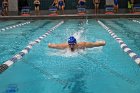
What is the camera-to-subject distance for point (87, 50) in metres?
8.50

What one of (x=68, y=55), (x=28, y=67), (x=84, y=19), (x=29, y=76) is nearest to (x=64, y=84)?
(x=29, y=76)

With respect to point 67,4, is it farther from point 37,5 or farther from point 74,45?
point 74,45

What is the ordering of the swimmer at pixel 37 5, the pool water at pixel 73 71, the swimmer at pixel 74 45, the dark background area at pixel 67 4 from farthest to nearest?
the dark background area at pixel 67 4
the swimmer at pixel 37 5
the swimmer at pixel 74 45
the pool water at pixel 73 71

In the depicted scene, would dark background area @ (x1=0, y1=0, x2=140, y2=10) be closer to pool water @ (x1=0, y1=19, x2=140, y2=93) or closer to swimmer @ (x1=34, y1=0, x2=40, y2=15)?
swimmer @ (x1=34, y1=0, x2=40, y2=15)

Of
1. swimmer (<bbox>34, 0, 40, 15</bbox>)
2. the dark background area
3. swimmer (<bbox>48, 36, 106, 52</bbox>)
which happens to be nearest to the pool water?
swimmer (<bbox>48, 36, 106, 52</bbox>)

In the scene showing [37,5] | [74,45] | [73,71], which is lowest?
[73,71]

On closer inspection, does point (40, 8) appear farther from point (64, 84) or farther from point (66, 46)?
point (64, 84)

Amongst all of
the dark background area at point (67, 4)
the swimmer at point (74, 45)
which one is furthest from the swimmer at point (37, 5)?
the swimmer at point (74, 45)

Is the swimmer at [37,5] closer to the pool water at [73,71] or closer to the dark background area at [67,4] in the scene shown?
the dark background area at [67,4]

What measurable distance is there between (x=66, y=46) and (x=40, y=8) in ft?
51.6

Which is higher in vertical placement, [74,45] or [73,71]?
[74,45]

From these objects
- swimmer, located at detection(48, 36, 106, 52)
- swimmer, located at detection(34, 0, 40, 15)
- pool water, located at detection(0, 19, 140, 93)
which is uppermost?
swimmer, located at detection(34, 0, 40, 15)

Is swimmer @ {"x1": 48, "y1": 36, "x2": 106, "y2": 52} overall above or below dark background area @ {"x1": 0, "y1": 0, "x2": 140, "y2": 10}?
below

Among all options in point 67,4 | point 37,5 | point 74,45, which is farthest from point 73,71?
point 67,4
